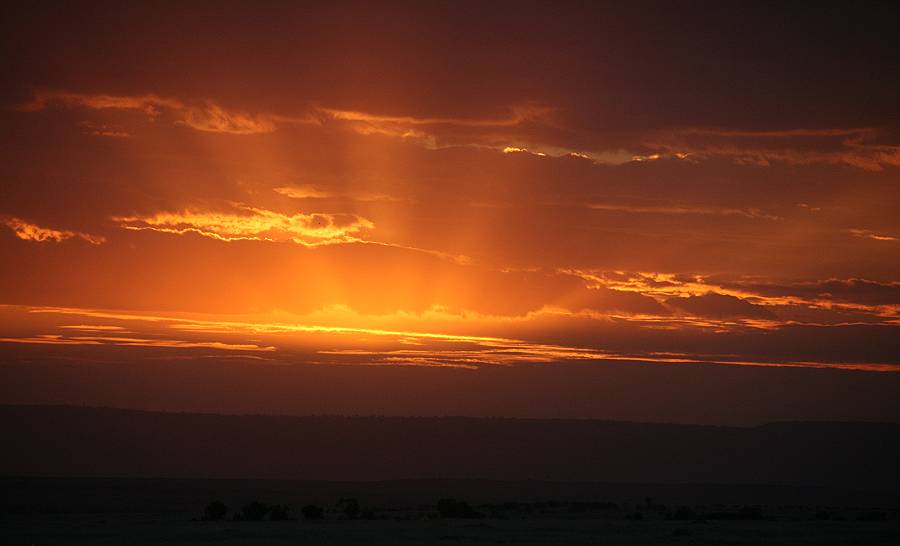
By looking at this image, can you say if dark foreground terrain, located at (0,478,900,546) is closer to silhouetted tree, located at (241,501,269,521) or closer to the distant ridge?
silhouetted tree, located at (241,501,269,521)

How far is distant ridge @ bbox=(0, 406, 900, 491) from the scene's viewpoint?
5108 inches

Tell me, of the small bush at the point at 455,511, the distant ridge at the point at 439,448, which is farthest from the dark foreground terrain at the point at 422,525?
the distant ridge at the point at 439,448

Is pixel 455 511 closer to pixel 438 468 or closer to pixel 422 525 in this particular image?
pixel 422 525

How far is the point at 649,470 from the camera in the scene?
133500mm

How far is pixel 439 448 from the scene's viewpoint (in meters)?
145

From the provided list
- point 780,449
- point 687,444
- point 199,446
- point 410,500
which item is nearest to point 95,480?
point 410,500

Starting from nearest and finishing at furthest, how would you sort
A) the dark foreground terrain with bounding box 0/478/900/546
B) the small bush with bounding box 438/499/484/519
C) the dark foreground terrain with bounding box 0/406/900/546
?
the dark foreground terrain with bounding box 0/478/900/546
the small bush with bounding box 438/499/484/519
the dark foreground terrain with bounding box 0/406/900/546

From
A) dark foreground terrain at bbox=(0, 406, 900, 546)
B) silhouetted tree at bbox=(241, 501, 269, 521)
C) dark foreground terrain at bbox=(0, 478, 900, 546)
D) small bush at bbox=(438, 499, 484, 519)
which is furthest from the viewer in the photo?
dark foreground terrain at bbox=(0, 406, 900, 546)

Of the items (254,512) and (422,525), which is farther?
(254,512)

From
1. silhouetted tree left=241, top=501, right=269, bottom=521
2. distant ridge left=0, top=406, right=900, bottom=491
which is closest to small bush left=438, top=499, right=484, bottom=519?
silhouetted tree left=241, top=501, right=269, bottom=521

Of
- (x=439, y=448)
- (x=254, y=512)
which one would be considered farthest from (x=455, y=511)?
(x=439, y=448)

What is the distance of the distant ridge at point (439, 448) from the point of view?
12975 cm

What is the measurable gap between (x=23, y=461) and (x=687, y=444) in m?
94.7

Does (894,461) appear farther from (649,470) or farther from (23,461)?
(23,461)
